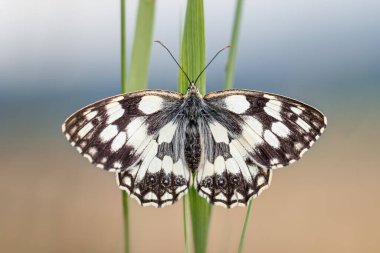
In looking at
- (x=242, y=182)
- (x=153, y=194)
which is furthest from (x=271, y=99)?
(x=153, y=194)

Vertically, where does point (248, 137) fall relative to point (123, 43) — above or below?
below

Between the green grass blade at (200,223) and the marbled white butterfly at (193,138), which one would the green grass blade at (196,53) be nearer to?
the green grass blade at (200,223)

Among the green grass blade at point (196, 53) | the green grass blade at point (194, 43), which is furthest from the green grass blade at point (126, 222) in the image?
the green grass blade at point (194, 43)

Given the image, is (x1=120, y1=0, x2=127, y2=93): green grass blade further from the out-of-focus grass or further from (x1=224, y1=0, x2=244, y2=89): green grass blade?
(x1=224, y1=0, x2=244, y2=89): green grass blade

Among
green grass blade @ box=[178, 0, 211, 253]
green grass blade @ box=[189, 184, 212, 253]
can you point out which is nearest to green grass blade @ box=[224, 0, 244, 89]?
green grass blade @ box=[178, 0, 211, 253]

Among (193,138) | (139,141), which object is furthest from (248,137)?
(139,141)

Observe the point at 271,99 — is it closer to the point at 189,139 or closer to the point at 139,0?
the point at 189,139

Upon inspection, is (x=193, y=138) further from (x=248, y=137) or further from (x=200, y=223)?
(x=200, y=223)
